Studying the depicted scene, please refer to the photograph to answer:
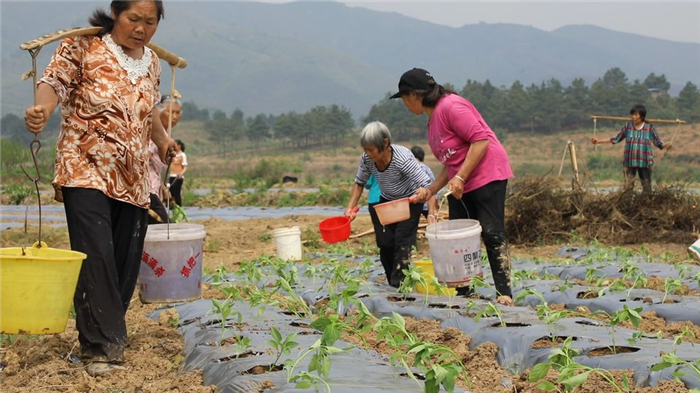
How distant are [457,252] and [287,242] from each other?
3730 millimetres

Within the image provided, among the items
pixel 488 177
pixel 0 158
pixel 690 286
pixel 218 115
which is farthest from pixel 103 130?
pixel 218 115

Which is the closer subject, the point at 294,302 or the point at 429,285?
the point at 294,302

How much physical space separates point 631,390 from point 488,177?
1881 millimetres

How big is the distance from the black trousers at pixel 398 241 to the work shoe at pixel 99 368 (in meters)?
2.25

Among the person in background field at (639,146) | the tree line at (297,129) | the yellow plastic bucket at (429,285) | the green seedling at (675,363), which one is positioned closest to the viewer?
the green seedling at (675,363)

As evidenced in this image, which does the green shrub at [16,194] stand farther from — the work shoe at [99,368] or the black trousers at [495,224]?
the work shoe at [99,368]

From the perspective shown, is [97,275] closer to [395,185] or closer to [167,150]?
[167,150]

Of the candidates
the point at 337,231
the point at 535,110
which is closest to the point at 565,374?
the point at 337,231

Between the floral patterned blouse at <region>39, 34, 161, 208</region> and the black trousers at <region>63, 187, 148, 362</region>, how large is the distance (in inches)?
2.5

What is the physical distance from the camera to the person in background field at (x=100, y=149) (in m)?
3.20

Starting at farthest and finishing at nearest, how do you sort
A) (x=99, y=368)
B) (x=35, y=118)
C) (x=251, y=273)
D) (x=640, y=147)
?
1. (x=640, y=147)
2. (x=251, y=273)
3. (x=99, y=368)
4. (x=35, y=118)

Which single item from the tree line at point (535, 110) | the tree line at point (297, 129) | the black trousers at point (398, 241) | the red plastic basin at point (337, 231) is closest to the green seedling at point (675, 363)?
the black trousers at point (398, 241)

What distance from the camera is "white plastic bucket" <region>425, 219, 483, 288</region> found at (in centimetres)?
435

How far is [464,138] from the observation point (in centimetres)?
436
